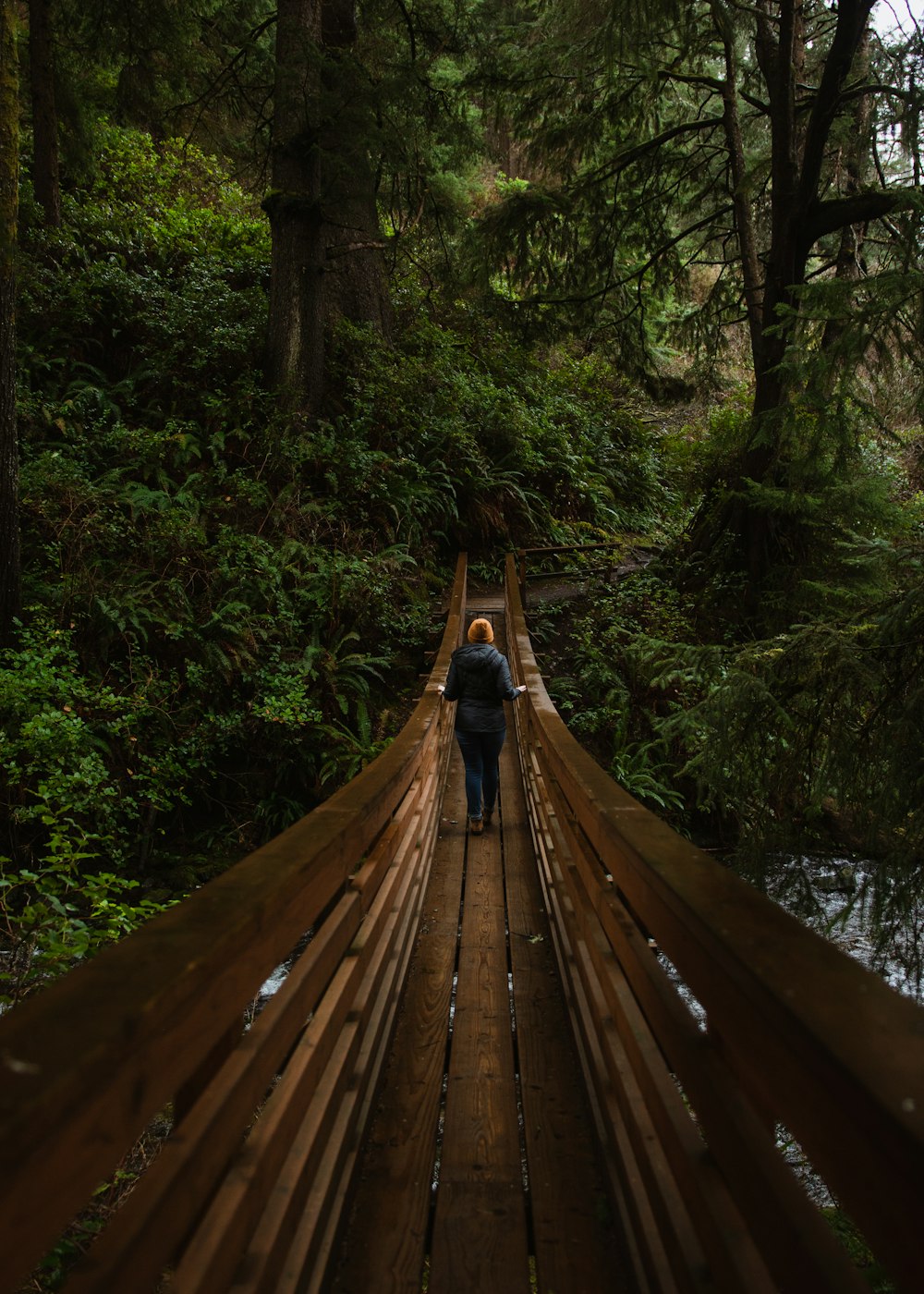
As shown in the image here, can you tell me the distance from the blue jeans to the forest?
5.04 ft

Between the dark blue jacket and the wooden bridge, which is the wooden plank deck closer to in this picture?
the wooden bridge

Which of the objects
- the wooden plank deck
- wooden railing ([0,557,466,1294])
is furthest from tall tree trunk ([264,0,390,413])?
wooden railing ([0,557,466,1294])

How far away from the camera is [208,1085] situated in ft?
4.21

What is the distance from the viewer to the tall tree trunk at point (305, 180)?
10.3m

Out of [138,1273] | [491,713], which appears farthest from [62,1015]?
[491,713]

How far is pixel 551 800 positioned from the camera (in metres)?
4.23

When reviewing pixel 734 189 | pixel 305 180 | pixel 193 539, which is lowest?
pixel 193 539

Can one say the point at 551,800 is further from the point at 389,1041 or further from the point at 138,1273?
the point at 138,1273

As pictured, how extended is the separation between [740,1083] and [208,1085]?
897 mm

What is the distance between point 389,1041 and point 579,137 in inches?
494

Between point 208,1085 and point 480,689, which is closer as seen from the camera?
point 208,1085

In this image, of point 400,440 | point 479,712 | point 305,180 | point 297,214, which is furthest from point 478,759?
point 305,180

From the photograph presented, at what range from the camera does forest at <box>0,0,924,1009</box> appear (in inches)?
207

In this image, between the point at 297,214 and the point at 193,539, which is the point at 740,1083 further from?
the point at 297,214
